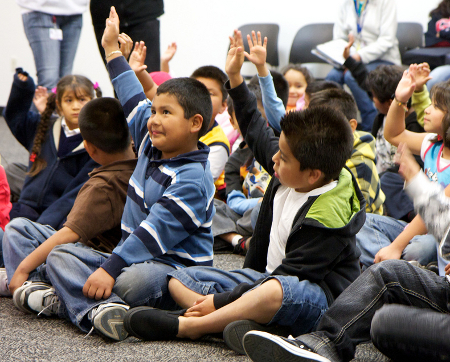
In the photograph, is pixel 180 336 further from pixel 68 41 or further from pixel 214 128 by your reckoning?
pixel 68 41

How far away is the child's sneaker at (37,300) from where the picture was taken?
1.37 meters

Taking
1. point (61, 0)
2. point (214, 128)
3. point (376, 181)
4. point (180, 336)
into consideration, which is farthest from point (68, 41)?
point (180, 336)

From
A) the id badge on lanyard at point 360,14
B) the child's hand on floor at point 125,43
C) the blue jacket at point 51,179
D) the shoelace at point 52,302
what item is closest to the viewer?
the shoelace at point 52,302

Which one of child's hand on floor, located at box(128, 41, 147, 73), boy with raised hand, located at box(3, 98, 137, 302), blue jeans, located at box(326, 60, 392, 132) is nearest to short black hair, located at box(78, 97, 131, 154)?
boy with raised hand, located at box(3, 98, 137, 302)

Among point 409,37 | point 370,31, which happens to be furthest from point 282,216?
point 409,37

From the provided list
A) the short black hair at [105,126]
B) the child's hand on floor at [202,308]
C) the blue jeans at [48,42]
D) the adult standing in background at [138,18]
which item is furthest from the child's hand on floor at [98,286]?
the blue jeans at [48,42]

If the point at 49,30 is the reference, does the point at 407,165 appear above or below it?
below

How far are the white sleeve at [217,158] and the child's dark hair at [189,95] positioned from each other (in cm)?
64

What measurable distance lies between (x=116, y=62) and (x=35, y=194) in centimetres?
71

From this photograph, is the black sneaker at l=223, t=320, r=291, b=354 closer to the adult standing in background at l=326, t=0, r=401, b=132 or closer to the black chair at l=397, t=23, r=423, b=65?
the adult standing in background at l=326, t=0, r=401, b=132

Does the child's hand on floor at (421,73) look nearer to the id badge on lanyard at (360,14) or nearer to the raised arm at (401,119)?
the raised arm at (401,119)

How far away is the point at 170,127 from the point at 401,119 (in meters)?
0.78

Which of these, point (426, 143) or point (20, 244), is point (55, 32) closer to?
point (20, 244)

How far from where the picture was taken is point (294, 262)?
117 centimetres
